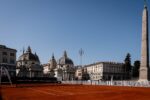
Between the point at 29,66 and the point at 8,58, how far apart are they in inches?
903

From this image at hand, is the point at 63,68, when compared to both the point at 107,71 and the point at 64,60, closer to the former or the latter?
the point at 64,60

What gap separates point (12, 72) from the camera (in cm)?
10338

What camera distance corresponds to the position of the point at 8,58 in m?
102

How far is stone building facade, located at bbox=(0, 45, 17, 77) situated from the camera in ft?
328

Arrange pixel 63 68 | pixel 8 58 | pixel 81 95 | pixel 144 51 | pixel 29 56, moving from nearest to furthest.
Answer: pixel 81 95 → pixel 144 51 → pixel 8 58 → pixel 29 56 → pixel 63 68

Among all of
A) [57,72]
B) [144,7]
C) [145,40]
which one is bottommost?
[57,72]

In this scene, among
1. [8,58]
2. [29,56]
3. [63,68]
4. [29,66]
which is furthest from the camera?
[63,68]

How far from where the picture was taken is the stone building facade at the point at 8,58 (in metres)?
99.9

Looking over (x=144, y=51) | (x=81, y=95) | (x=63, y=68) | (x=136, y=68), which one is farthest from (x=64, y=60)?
(x=81, y=95)

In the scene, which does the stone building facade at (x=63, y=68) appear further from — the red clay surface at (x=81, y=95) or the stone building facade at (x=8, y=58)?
the red clay surface at (x=81, y=95)

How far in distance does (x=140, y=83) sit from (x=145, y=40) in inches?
296

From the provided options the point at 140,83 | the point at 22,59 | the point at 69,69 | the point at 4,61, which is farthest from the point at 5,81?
the point at 69,69

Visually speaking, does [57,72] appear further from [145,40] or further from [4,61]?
[145,40]

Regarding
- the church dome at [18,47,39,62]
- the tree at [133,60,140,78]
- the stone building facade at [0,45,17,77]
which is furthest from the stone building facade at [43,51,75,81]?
the tree at [133,60,140,78]
